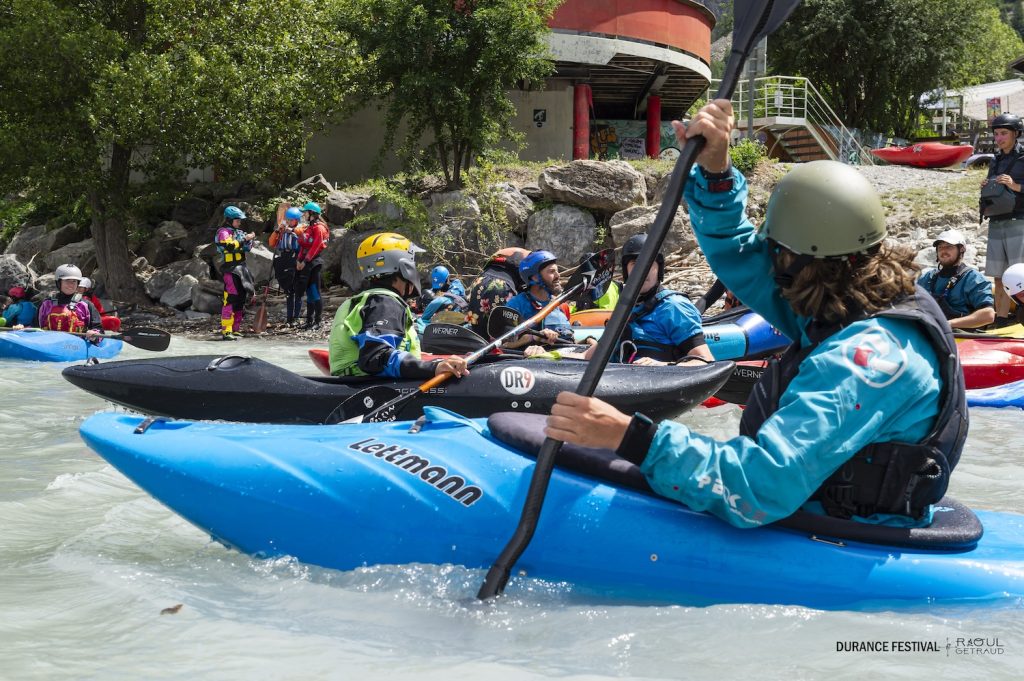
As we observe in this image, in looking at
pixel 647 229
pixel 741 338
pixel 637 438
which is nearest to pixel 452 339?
pixel 741 338

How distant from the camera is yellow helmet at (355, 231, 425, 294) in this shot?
5113 millimetres

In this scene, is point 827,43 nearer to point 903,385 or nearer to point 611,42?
point 611,42

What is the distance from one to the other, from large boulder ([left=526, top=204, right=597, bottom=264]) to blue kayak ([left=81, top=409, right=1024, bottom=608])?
11.6m

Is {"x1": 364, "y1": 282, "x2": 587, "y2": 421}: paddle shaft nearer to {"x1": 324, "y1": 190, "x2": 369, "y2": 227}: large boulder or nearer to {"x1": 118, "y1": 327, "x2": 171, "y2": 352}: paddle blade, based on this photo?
{"x1": 118, "y1": 327, "x2": 171, "y2": 352}: paddle blade

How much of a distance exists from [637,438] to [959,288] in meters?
6.47

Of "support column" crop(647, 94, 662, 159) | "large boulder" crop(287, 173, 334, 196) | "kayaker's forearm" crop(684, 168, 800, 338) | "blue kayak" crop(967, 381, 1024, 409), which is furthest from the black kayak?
"support column" crop(647, 94, 662, 159)

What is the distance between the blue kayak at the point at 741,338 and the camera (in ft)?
23.9

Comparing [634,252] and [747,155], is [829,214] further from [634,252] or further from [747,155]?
[747,155]

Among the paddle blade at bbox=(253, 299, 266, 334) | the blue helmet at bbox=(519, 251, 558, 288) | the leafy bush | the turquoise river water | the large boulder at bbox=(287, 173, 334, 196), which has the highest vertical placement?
the leafy bush

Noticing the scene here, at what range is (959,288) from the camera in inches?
307

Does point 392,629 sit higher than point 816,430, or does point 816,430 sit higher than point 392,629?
point 816,430

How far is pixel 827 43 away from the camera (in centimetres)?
2877

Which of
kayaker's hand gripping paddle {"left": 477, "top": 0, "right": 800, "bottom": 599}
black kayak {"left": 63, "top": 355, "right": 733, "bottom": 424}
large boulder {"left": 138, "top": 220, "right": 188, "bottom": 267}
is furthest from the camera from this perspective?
large boulder {"left": 138, "top": 220, "right": 188, "bottom": 267}

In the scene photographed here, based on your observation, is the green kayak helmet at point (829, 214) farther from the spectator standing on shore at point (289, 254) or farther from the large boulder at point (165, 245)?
the large boulder at point (165, 245)
